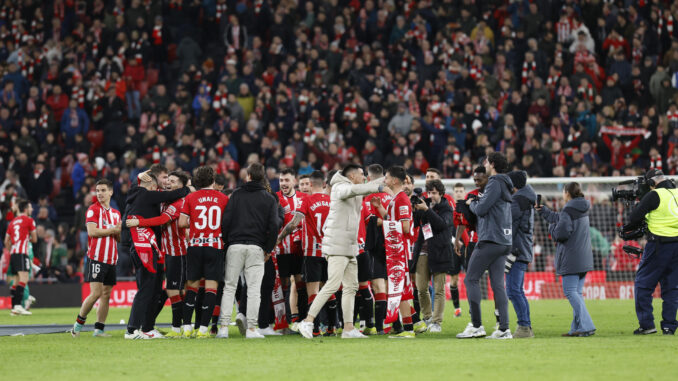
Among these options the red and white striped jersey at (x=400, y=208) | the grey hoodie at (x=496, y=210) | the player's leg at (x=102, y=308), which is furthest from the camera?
the player's leg at (x=102, y=308)

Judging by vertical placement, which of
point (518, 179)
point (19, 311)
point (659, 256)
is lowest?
point (19, 311)

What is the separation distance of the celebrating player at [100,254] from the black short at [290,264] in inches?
95.3

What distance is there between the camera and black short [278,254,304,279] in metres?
14.0

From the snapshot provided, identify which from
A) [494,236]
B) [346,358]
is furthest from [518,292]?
[346,358]

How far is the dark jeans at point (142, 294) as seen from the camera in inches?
508

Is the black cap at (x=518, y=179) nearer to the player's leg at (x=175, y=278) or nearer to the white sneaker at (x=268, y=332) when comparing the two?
the white sneaker at (x=268, y=332)

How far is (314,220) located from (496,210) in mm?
2774

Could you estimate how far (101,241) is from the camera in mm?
13688

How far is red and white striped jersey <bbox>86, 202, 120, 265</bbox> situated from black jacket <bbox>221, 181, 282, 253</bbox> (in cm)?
193

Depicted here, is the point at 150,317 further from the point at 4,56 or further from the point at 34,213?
the point at 4,56

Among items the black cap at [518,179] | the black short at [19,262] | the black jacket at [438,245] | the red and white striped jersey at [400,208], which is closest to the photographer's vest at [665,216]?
the black cap at [518,179]

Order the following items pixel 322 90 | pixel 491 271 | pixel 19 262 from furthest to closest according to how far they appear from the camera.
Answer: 1. pixel 322 90
2. pixel 19 262
3. pixel 491 271

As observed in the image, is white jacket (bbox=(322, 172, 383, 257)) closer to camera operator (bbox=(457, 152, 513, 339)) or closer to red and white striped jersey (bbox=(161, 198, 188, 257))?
camera operator (bbox=(457, 152, 513, 339))

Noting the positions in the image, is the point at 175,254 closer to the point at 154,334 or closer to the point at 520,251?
the point at 154,334
